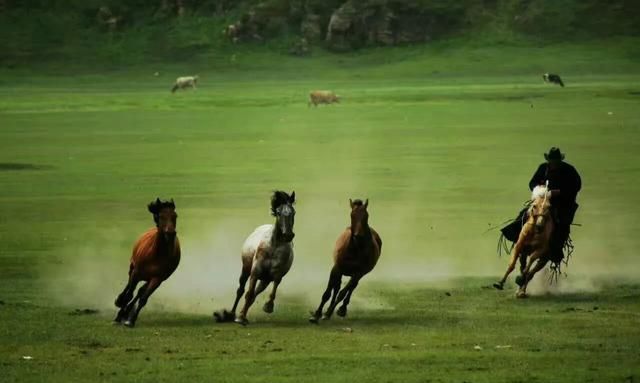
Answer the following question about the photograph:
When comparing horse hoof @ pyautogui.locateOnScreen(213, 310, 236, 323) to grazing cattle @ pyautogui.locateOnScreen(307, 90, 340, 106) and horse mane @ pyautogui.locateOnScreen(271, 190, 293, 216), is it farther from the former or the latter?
grazing cattle @ pyautogui.locateOnScreen(307, 90, 340, 106)

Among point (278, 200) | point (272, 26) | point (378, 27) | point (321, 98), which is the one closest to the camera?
point (278, 200)

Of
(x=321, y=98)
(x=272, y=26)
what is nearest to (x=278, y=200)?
(x=321, y=98)

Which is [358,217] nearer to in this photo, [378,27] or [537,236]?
[537,236]

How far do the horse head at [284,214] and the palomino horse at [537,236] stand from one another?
3177mm

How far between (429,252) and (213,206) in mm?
8996

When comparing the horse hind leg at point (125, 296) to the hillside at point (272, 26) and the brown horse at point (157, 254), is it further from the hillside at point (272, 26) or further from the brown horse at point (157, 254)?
the hillside at point (272, 26)

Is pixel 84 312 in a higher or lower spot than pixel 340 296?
lower

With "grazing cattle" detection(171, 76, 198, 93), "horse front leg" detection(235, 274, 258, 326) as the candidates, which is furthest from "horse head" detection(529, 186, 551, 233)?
"grazing cattle" detection(171, 76, 198, 93)

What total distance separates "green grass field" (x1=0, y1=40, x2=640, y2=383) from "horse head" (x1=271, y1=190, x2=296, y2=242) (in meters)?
0.85

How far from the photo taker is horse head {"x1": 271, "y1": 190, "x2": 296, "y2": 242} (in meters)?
16.5

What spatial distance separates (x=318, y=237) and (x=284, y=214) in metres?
9.80

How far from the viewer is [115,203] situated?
33844 millimetres

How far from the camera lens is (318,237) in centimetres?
2625

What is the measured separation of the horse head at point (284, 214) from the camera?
16469 mm
